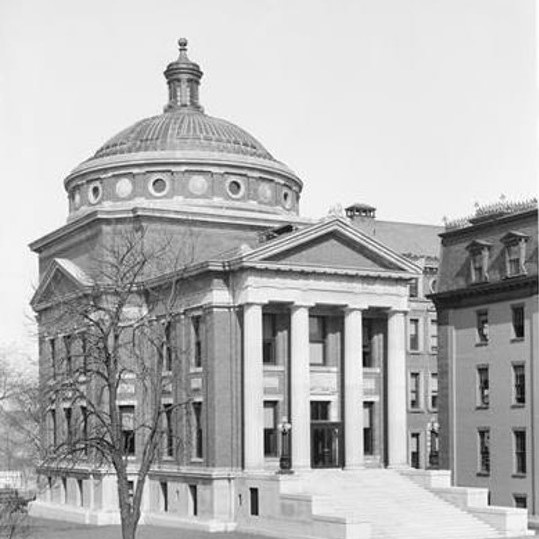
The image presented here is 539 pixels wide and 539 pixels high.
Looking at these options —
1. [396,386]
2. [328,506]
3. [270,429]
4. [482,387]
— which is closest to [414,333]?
[482,387]

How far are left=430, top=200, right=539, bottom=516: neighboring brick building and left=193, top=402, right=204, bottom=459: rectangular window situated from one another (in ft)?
39.9

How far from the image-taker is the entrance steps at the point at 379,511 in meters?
46.1

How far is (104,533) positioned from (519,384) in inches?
750

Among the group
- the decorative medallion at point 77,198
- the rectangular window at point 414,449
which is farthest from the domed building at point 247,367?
the rectangular window at point 414,449

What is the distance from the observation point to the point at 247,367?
51.9 m

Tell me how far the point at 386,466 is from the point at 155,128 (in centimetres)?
2263

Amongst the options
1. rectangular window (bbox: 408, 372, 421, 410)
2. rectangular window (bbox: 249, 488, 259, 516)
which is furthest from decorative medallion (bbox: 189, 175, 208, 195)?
rectangular window (bbox: 408, 372, 421, 410)

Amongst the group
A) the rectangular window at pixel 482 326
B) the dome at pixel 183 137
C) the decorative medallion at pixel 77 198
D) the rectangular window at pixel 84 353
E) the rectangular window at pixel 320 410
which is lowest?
the rectangular window at pixel 320 410

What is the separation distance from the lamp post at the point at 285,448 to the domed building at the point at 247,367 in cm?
10

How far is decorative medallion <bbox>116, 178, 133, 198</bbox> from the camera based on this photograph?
64.2 m

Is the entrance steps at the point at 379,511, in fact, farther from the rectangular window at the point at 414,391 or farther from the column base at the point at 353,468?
the rectangular window at the point at 414,391

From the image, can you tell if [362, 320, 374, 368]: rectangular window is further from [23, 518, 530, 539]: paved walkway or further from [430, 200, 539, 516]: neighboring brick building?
[23, 518, 530, 539]: paved walkway

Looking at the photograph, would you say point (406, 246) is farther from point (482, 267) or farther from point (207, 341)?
point (207, 341)

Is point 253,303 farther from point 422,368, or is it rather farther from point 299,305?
point 422,368
